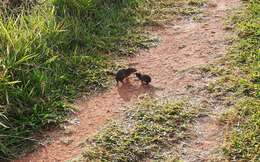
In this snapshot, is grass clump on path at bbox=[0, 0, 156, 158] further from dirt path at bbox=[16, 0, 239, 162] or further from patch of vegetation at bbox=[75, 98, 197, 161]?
patch of vegetation at bbox=[75, 98, 197, 161]

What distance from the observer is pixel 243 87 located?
15.9 feet

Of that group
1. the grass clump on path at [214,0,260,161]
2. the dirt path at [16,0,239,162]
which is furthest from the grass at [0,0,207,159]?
the grass clump on path at [214,0,260,161]

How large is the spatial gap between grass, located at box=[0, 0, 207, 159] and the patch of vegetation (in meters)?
0.61

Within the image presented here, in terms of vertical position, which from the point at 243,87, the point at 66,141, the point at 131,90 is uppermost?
the point at 243,87

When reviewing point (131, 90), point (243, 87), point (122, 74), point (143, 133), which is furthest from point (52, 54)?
point (243, 87)

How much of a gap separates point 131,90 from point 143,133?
86cm

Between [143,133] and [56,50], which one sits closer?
[143,133]

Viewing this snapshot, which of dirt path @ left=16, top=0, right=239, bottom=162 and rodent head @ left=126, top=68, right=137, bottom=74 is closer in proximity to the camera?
dirt path @ left=16, top=0, right=239, bottom=162

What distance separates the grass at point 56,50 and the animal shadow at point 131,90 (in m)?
0.23

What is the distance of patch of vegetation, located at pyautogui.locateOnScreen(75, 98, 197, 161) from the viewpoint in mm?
4113

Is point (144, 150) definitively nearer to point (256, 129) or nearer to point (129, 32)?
point (256, 129)

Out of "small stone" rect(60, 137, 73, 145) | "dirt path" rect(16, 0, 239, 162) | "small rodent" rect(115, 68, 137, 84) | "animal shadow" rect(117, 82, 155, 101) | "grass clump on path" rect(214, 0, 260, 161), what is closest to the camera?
"grass clump on path" rect(214, 0, 260, 161)

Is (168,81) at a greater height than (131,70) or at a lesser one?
lesser

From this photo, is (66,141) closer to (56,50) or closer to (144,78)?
(144,78)
